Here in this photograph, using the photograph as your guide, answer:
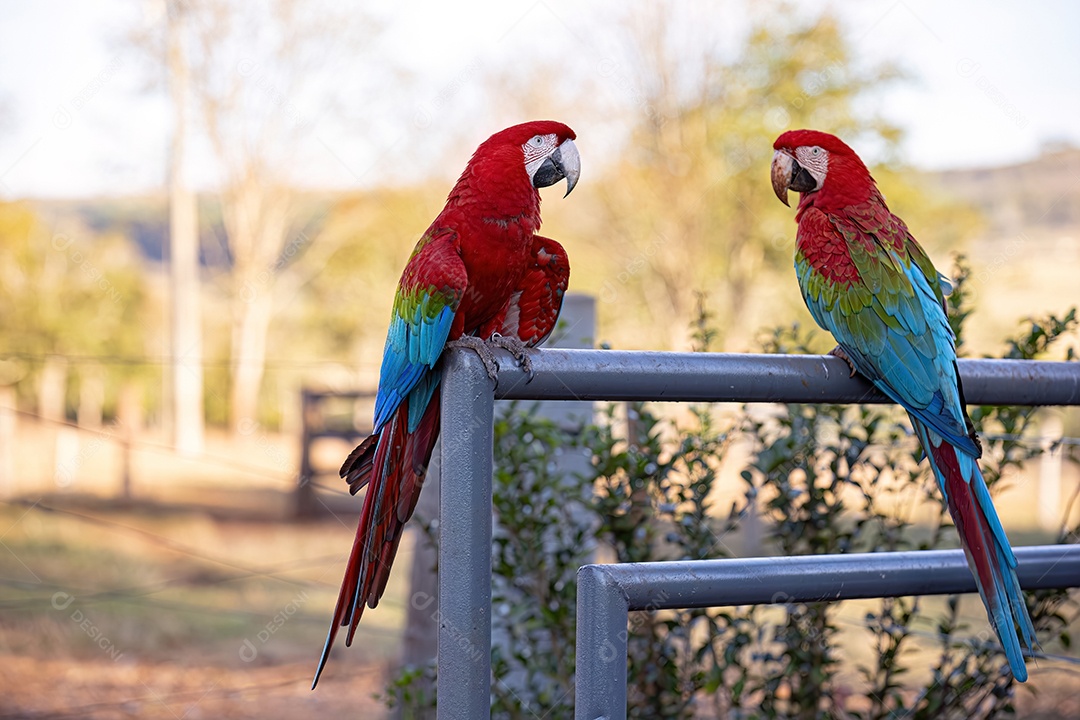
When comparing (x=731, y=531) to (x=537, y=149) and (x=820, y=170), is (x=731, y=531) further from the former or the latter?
(x=537, y=149)

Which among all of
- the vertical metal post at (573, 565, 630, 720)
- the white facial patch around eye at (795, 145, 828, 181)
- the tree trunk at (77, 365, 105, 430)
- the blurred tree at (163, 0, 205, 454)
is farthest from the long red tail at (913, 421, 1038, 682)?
the tree trunk at (77, 365, 105, 430)

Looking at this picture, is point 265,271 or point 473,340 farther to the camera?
point 265,271

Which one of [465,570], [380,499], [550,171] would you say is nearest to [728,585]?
[465,570]

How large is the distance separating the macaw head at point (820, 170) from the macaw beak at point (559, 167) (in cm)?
38

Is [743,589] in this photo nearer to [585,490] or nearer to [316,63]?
[585,490]

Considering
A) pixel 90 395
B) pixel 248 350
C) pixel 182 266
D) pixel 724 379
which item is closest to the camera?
pixel 724 379

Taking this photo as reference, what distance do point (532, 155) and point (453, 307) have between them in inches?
13.7

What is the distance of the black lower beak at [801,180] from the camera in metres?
1.63

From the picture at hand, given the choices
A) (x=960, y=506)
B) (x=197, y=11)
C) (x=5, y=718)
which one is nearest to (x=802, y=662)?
(x=960, y=506)

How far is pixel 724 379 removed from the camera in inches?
35.9

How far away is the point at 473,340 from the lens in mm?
1020

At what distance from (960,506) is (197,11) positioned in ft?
33.3

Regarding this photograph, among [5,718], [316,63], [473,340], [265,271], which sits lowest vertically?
[5,718]

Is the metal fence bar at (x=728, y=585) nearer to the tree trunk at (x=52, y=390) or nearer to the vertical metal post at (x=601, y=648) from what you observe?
the vertical metal post at (x=601, y=648)
